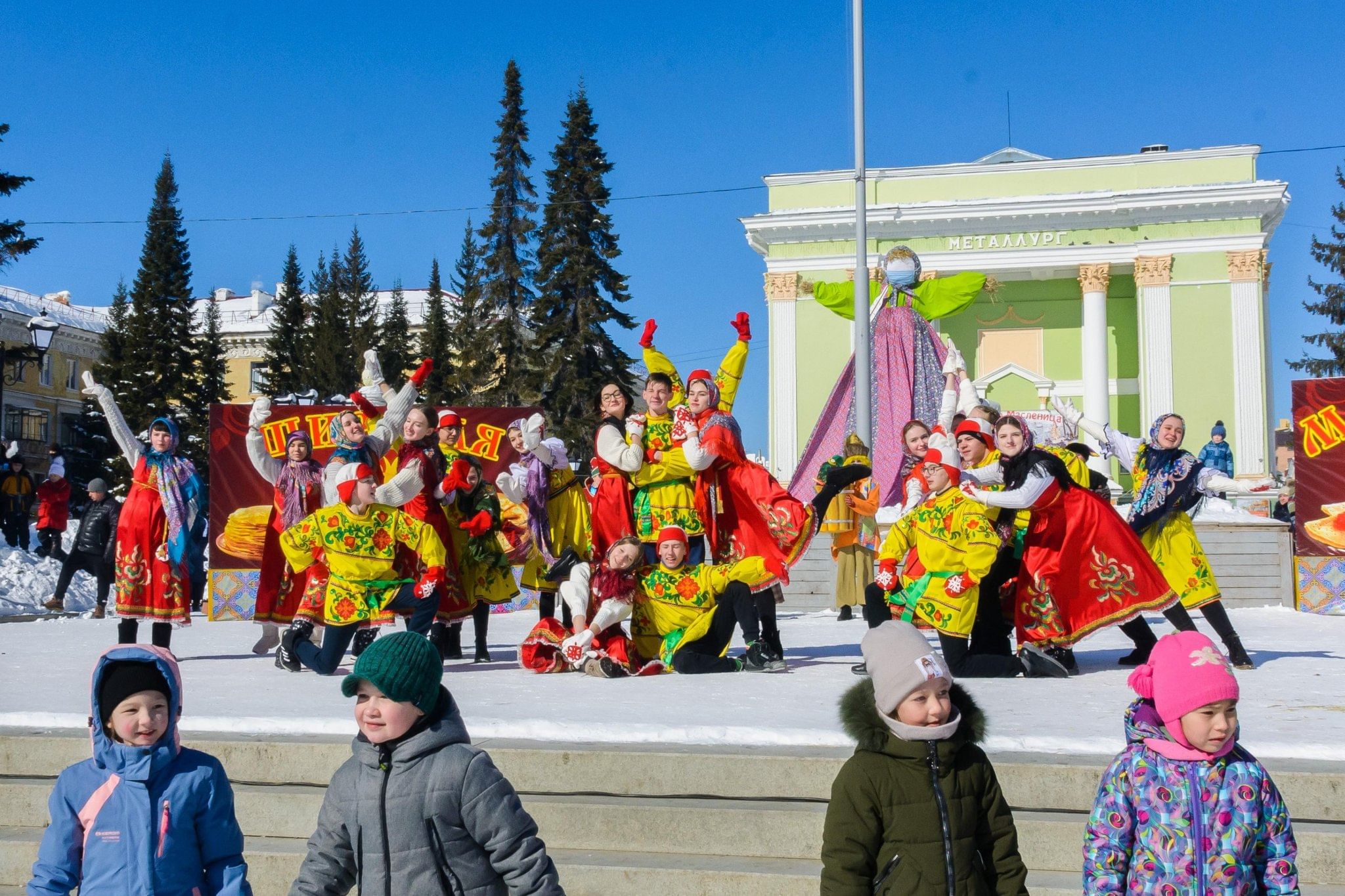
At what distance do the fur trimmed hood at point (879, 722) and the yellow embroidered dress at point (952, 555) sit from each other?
13.5 feet

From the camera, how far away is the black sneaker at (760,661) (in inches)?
303

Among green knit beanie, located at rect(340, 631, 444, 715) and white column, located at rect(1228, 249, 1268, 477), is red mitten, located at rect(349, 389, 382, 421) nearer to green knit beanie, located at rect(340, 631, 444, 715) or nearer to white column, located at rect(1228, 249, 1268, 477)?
green knit beanie, located at rect(340, 631, 444, 715)

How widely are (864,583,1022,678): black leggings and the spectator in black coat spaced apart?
9.67 metres

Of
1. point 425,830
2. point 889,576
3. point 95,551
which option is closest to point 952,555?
point 889,576

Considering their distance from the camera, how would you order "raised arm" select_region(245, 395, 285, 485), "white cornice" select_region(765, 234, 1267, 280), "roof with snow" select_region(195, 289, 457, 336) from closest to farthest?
1. "raised arm" select_region(245, 395, 285, 485)
2. "white cornice" select_region(765, 234, 1267, 280)
3. "roof with snow" select_region(195, 289, 457, 336)

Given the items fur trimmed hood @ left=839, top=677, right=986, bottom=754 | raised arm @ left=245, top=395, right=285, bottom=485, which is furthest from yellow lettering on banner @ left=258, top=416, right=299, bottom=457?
fur trimmed hood @ left=839, top=677, right=986, bottom=754

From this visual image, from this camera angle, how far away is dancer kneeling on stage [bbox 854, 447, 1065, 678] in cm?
714

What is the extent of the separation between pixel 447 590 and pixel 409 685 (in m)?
5.35

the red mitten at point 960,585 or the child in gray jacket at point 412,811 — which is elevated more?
the red mitten at point 960,585

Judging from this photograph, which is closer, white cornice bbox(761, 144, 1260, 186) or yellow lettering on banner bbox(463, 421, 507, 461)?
yellow lettering on banner bbox(463, 421, 507, 461)

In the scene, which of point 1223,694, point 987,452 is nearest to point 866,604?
point 987,452

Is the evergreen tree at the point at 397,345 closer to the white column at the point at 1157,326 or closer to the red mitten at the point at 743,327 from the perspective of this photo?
the white column at the point at 1157,326

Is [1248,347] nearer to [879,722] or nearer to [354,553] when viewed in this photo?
[354,553]

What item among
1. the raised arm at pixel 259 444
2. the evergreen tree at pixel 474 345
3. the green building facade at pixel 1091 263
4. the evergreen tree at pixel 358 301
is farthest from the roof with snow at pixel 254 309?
the raised arm at pixel 259 444
